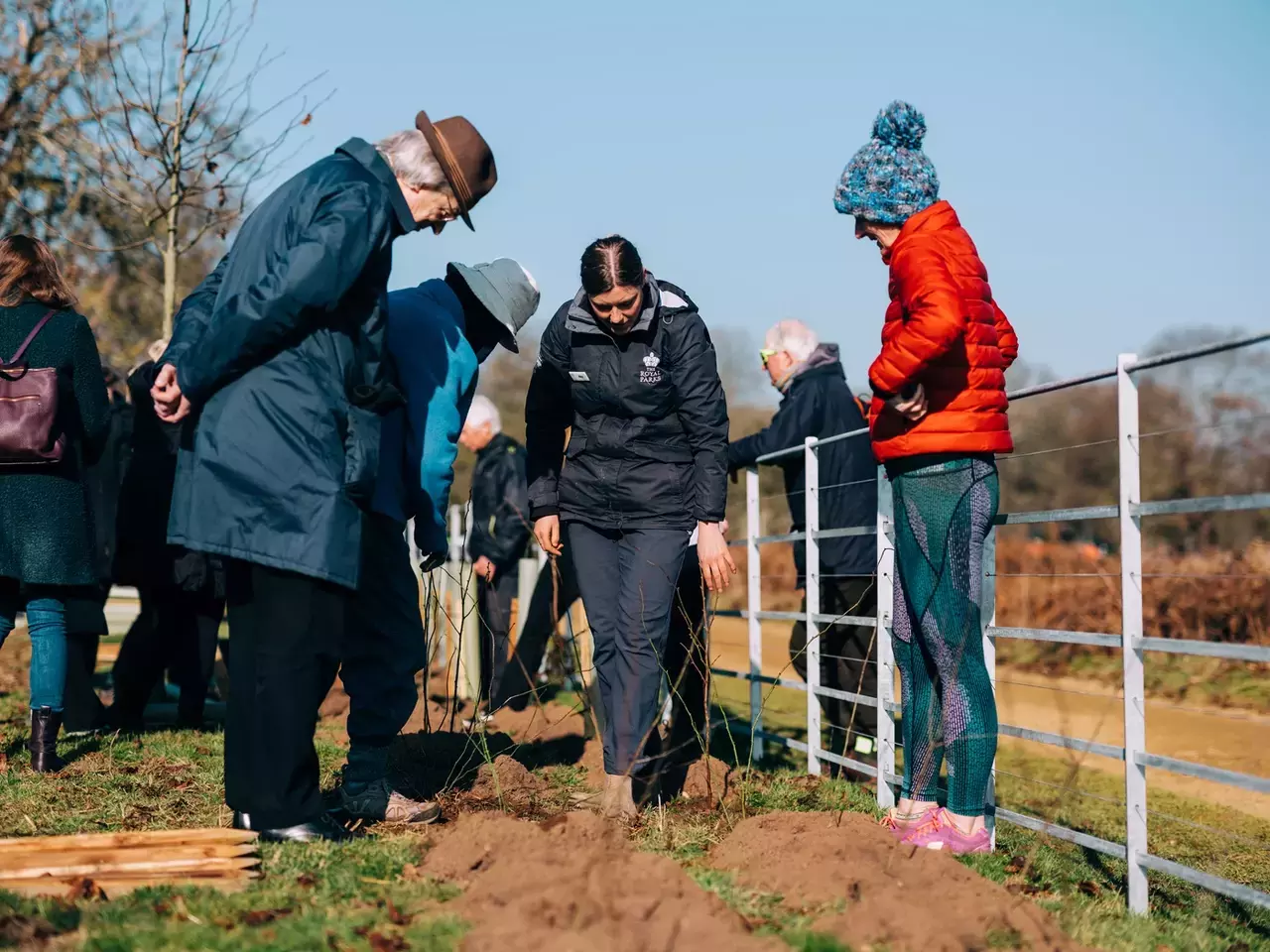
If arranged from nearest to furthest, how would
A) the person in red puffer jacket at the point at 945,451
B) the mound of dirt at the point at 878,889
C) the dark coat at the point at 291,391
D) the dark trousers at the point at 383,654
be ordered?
the mound of dirt at the point at 878,889 < the dark coat at the point at 291,391 < the person in red puffer jacket at the point at 945,451 < the dark trousers at the point at 383,654

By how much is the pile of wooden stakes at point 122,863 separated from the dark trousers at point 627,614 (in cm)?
173

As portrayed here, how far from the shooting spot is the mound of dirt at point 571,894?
2.75 meters

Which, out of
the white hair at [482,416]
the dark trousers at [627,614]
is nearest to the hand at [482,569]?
the dark trousers at [627,614]

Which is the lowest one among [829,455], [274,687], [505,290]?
[274,687]

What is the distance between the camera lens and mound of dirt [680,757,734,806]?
17.4ft

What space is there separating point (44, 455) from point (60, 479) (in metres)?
0.17

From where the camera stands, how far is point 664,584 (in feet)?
16.3

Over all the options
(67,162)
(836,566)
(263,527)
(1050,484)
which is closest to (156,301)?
(67,162)

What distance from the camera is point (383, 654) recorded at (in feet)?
14.1

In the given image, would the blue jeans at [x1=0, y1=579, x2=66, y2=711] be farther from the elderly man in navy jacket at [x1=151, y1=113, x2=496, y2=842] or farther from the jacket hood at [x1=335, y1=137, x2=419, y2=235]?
the jacket hood at [x1=335, y1=137, x2=419, y2=235]

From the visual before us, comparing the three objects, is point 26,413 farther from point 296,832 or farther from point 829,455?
point 829,455

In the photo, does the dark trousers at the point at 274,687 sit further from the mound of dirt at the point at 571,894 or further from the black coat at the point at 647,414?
the black coat at the point at 647,414

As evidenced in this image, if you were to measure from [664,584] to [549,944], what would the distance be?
2357 millimetres

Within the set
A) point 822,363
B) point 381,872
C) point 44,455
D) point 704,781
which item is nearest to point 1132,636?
point 381,872
